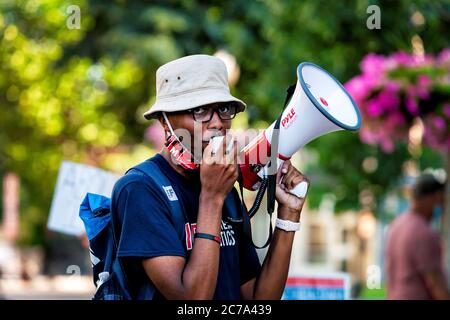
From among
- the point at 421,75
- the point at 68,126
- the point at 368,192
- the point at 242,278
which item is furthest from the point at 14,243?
the point at 242,278

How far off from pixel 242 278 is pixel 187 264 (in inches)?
17.6

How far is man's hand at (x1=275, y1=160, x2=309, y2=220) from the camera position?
3088 millimetres

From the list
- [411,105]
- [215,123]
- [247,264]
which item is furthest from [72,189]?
[215,123]

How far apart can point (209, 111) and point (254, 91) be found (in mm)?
7370

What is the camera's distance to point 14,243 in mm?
27266

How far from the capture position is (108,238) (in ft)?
9.86

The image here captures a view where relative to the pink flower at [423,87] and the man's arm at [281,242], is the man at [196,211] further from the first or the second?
the pink flower at [423,87]

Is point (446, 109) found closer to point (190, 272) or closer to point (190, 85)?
point (190, 85)

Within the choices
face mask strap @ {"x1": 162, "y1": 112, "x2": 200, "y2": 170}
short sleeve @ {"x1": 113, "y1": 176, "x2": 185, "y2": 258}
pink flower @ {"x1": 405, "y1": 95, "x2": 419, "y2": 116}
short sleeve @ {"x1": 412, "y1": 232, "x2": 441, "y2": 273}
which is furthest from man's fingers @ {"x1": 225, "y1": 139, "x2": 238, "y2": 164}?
pink flower @ {"x1": 405, "y1": 95, "x2": 419, "y2": 116}

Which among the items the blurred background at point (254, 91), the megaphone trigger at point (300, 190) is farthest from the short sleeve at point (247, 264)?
Result: the blurred background at point (254, 91)

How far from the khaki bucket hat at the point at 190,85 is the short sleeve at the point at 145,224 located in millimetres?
269

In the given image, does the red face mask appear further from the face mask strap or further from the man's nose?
the man's nose

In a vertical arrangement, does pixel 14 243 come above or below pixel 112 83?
below
